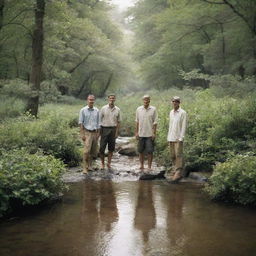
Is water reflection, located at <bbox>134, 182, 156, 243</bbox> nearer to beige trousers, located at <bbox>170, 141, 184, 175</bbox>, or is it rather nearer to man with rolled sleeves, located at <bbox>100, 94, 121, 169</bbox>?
beige trousers, located at <bbox>170, 141, 184, 175</bbox>

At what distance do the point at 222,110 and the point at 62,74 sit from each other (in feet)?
32.9

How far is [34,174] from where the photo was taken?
22.8 ft

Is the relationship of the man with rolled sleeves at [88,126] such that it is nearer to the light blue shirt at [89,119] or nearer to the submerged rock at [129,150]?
the light blue shirt at [89,119]

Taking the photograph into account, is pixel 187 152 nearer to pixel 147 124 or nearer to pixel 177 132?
pixel 177 132

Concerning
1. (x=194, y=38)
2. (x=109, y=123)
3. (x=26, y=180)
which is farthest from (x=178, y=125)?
(x=194, y=38)

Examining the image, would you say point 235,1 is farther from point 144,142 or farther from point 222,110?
point 144,142

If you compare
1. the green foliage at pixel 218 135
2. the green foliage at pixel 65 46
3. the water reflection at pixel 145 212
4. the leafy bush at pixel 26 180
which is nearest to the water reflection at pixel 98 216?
the water reflection at pixel 145 212

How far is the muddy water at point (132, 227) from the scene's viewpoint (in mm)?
5066

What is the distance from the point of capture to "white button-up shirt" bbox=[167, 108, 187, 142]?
31.3ft

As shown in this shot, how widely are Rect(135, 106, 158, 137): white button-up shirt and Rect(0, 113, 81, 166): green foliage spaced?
241 centimetres

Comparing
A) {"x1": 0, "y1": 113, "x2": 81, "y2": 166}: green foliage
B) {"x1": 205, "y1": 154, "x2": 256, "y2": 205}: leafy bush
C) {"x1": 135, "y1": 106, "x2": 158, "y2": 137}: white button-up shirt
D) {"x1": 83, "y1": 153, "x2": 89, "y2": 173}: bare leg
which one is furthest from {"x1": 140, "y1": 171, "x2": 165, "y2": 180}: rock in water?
{"x1": 0, "y1": 113, "x2": 81, "y2": 166}: green foliage

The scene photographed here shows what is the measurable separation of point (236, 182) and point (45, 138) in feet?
19.7

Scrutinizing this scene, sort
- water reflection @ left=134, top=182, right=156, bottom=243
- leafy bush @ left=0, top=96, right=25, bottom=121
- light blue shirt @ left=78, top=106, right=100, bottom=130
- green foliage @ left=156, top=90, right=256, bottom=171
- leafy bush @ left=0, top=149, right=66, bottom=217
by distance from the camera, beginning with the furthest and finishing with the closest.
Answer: leafy bush @ left=0, top=96, right=25, bottom=121
light blue shirt @ left=78, top=106, right=100, bottom=130
green foliage @ left=156, top=90, right=256, bottom=171
leafy bush @ left=0, top=149, right=66, bottom=217
water reflection @ left=134, top=182, right=156, bottom=243

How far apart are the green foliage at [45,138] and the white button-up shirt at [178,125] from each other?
3.40m
